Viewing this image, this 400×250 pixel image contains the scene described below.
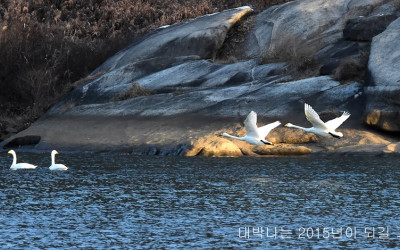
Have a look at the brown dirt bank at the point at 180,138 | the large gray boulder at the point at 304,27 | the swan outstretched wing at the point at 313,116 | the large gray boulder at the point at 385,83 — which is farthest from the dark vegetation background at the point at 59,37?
the swan outstretched wing at the point at 313,116

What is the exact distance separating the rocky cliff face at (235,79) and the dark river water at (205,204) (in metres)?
5.81

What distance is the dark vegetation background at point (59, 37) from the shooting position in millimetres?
57531

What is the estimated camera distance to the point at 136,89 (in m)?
53.3

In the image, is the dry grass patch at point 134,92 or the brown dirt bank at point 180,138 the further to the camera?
the dry grass patch at point 134,92

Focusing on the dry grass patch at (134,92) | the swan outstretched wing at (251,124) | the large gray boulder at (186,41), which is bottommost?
the swan outstretched wing at (251,124)

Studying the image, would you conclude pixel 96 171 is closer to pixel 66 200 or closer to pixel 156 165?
pixel 156 165

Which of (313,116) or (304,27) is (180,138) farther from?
(304,27)

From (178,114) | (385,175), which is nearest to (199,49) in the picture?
(178,114)

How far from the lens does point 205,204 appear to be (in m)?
28.6

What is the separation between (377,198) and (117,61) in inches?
1283

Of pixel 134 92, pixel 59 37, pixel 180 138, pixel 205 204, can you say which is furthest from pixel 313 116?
pixel 59 37

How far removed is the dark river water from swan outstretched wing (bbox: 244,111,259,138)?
1481 mm

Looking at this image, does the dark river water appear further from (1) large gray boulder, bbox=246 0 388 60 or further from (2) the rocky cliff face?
(1) large gray boulder, bbox=246 0 388 60

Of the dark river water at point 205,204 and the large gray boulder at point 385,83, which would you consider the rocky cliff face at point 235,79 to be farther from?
the dark river water at point 205,204
